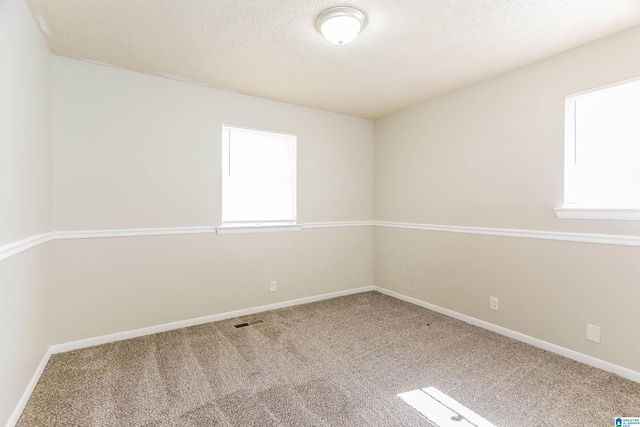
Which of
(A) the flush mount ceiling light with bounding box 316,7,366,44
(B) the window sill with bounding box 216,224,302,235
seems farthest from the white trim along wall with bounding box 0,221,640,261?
(A) the flush mount ceiling light with bounding box 316,7,366,44

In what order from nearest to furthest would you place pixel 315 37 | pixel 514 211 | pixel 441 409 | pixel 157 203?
pixel 441 409
pixel 315 37
pixel 514 211
pixel 157 203

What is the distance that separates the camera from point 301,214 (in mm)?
3885

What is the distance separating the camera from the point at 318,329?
3059 millimetres

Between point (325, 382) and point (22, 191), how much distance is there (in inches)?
89.2

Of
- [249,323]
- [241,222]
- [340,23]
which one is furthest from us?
[241,222]

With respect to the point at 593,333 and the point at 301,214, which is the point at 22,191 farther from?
the point at 593,333

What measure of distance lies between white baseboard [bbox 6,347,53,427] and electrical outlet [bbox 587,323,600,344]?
377cm

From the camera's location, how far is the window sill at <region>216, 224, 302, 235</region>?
10.9 ft

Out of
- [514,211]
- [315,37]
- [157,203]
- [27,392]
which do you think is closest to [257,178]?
[157,203]

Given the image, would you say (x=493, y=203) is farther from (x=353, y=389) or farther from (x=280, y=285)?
(x=280, y=285)

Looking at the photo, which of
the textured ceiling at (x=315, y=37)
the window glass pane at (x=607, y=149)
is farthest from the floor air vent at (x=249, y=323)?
the window glass pane at (x=607, y=149)

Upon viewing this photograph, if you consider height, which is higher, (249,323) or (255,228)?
(255,228)

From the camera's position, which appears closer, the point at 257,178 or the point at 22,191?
the point at 22,191

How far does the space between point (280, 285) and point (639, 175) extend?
10.9 ft
